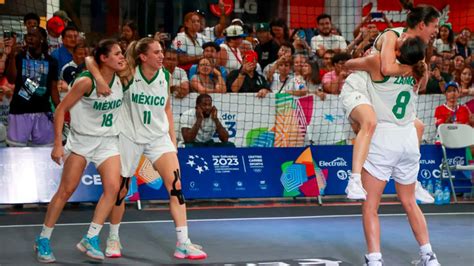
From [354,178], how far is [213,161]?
5.63 metres

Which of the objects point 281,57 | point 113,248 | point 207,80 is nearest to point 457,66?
point 281,57

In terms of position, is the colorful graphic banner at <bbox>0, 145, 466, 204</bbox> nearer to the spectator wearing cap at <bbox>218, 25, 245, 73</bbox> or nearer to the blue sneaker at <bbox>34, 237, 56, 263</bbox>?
the spectator wearing cap at <bbox>218, 25, 245, 73</bbox>

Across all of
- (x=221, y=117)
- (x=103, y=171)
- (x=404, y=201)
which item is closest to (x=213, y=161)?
(x=221, y=117)

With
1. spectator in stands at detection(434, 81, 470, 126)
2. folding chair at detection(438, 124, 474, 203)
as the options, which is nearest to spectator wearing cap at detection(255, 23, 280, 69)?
spectator in stands at detection(434, 81, 470, 126)

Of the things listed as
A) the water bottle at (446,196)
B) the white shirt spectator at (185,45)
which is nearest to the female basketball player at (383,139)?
the water bottle at (446,196)

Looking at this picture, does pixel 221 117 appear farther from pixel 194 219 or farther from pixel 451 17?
pixel 451 17

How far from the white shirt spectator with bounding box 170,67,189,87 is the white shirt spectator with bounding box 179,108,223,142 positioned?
0.59 metres

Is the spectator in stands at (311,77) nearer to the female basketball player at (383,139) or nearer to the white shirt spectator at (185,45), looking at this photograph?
the white shirt spectator at (185,45)

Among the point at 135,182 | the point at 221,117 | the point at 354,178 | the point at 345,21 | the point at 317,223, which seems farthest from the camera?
the point at 345,21

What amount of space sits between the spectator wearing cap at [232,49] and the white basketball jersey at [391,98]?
273 inches

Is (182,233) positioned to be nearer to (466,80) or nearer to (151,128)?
(151,128)

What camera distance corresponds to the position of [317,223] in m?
11.3

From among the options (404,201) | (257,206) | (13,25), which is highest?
(13,25)

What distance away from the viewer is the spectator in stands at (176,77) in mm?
13227
